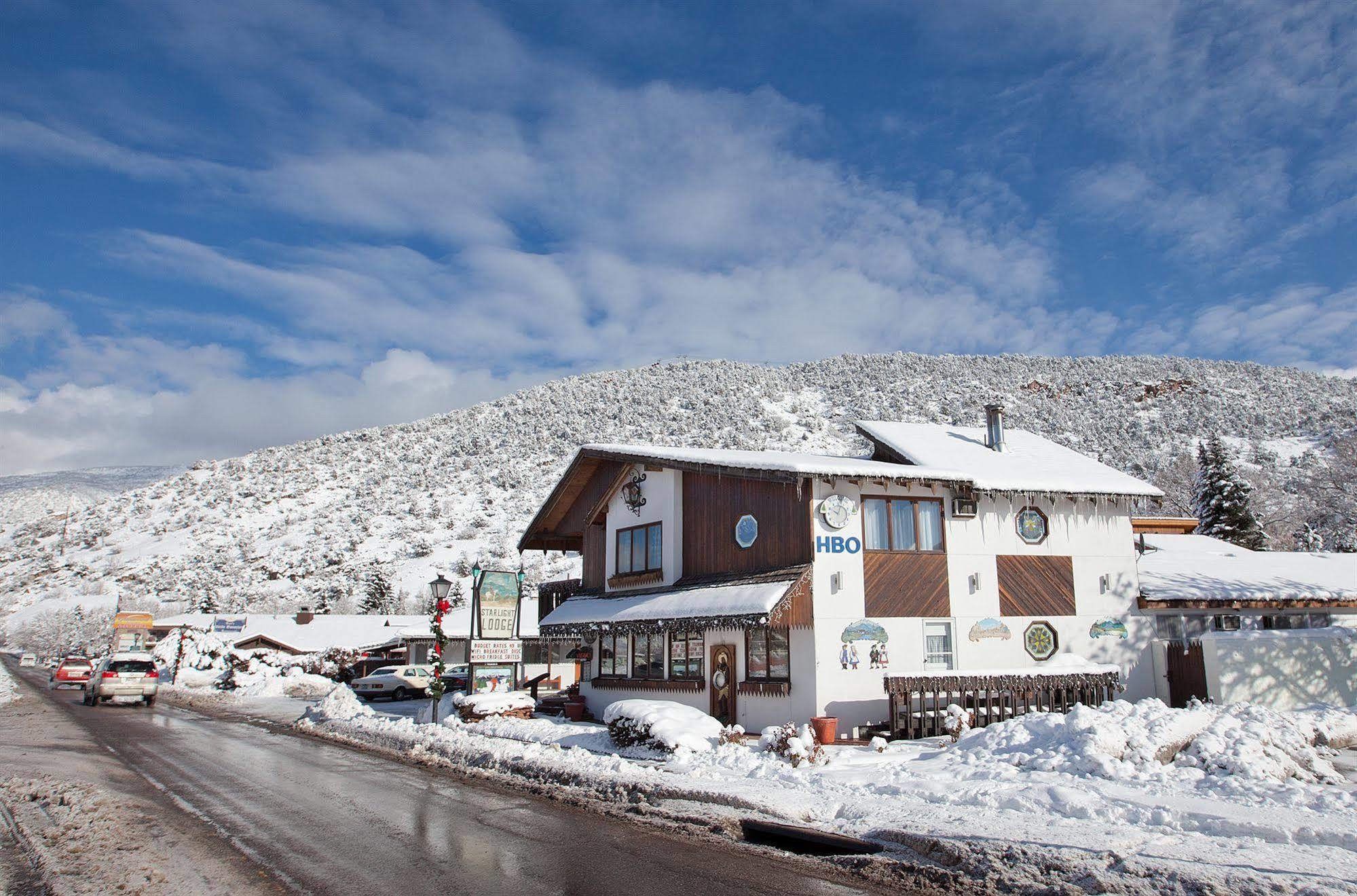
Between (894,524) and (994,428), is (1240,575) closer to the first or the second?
(994,428)

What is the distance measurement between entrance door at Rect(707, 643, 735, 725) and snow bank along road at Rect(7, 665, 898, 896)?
25.1 feet

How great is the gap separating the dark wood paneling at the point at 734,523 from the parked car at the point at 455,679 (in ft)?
59.9

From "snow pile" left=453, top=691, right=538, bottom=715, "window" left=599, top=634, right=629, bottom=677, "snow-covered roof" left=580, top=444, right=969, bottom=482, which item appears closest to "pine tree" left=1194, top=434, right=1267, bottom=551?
"snow-covered roof" left=580, top=444, right=969, bottom=482

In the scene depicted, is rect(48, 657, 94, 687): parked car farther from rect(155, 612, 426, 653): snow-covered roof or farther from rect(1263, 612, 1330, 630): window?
rect(1263, 612, 1330, 630): window

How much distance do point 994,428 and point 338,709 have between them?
2217 cm

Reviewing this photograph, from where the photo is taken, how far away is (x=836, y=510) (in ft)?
66.1

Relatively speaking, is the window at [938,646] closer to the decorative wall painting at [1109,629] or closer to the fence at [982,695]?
the fence at [982,695]

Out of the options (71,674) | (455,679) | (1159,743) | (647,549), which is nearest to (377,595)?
(71,674)

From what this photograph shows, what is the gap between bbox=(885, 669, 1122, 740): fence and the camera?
61.3 ft

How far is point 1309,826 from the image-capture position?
9180 millimetres

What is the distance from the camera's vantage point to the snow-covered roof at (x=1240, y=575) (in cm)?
2345

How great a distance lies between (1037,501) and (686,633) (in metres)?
9.80

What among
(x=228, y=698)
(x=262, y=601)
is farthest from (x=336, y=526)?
(x=228, y=698)

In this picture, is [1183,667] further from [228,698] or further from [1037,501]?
[228,698]
